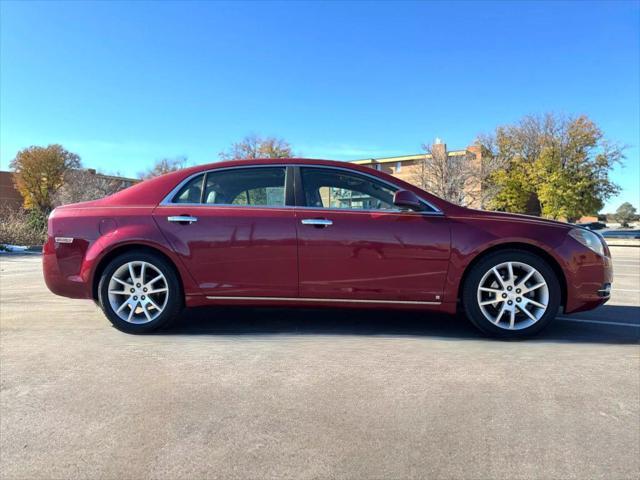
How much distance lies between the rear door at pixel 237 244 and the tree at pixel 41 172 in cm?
5923

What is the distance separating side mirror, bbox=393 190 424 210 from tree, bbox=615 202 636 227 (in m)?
94.5

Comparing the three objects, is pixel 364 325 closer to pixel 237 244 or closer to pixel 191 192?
pixel 237 244

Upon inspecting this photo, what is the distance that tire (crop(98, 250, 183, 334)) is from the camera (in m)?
3.88

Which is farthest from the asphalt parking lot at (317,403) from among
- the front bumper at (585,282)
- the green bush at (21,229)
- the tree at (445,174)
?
the tree at (445,174)

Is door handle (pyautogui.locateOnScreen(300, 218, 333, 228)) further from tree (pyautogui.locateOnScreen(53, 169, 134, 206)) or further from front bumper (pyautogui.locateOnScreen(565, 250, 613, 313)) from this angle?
tree (pyautogui.locateOnScreen(53, 169, 134, 206))

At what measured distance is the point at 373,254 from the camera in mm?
3736

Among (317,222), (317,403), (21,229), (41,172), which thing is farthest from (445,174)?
(41,172)

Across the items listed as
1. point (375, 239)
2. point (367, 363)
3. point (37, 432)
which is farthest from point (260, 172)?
point (37, 432)

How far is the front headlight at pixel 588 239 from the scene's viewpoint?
→ 3.78m

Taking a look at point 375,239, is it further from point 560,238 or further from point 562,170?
point 562,170

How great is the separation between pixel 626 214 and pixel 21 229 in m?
105

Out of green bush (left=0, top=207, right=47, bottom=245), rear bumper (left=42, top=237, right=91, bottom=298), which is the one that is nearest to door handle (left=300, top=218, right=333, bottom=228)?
rear bumper (left=42, top=237, right=91, bottom=298)

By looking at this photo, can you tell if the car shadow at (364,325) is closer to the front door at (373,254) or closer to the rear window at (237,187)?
the front door at (373,254)

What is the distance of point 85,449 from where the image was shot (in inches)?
80.5
